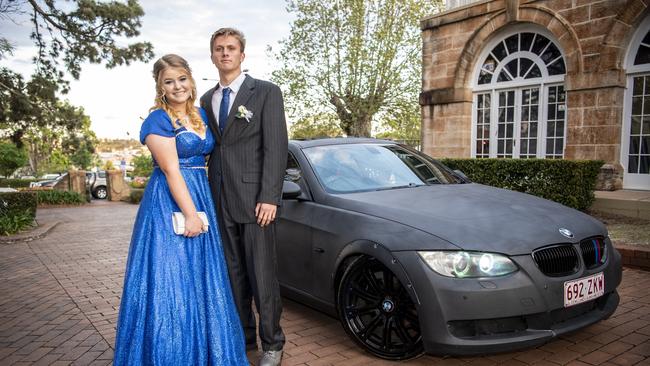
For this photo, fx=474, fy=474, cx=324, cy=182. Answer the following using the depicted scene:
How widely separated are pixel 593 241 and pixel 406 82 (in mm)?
19651

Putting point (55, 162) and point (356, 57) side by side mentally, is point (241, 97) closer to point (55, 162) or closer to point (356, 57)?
point (356, 57)

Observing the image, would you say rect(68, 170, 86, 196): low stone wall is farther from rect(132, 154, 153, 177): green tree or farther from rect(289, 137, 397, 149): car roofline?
rect(289, 137, 397, 149): car roofline

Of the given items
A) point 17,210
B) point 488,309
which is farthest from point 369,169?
point 17,210

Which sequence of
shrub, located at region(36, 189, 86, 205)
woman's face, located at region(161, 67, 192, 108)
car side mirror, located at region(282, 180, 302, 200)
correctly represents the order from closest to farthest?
1. woman's face, located at region(161, 67, 192, 108)
2. car side mirror, located at region(282, 180, 302, 200)
3. shrub, located at region(36, 189, 86, 205)

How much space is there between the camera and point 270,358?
308 centimetres

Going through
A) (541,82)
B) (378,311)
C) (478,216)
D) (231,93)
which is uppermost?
(541,82)

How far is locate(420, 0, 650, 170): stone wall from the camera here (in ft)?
31.0

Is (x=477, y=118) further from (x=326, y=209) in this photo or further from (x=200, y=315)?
(x=200, y=315)

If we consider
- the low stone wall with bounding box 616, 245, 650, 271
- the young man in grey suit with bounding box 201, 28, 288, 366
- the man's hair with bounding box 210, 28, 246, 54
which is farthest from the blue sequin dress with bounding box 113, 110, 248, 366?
the low stone wall with bounding box 616, 245, 650, 271

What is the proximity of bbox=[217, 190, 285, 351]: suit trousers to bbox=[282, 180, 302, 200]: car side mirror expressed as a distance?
491 millimetres

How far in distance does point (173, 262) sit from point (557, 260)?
2.27m

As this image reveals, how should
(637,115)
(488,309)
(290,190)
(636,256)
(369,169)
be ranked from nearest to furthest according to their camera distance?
1. (488,309)
2. (290,190)
3. (369,169)
4. (636,256)
5. (637,115)

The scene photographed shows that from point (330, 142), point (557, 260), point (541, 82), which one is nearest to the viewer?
point (557, 260)

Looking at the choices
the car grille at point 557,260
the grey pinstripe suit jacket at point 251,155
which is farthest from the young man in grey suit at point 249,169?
the car grille at point 557,260
